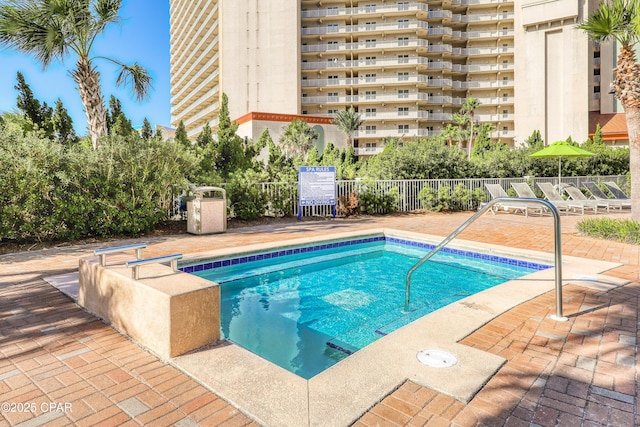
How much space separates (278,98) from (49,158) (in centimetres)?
4236

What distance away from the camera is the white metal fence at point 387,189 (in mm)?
11961

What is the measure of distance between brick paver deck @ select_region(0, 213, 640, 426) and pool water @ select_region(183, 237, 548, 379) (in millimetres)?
1293

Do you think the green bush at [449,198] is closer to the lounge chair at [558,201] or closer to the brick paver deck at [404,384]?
the lounge chair at [558,201]

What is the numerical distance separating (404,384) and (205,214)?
7579 millimetres

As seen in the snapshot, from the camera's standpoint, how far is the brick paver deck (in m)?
2.02

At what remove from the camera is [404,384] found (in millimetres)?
2330

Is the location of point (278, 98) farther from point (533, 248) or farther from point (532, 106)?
point (533, 248)

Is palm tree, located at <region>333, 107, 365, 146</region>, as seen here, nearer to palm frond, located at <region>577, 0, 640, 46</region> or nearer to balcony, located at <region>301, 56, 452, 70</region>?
balcony, located at <region>301, 56, 452, 70</region>

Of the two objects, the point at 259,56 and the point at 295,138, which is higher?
the point at 259,56

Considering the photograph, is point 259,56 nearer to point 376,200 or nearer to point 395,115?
point 395,115

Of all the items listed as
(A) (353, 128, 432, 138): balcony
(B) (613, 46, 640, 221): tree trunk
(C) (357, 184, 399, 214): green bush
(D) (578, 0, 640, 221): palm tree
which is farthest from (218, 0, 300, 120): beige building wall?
(B) (613, 46, 640, 221): tree trunk

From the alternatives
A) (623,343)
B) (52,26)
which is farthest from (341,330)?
(52,26)

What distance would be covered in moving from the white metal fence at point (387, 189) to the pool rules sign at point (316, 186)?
1.64ft

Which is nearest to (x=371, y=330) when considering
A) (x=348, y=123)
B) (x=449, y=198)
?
(x=449, y=198)
